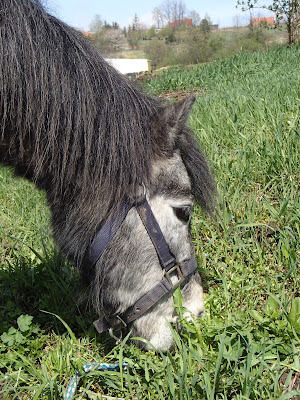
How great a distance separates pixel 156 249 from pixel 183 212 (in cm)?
22

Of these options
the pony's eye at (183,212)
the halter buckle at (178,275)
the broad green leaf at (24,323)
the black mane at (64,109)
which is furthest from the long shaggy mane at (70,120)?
the broad green leaf at (24,323)

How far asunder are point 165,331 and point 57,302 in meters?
1.14

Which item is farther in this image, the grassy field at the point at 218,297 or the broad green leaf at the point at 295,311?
the broad green leaf at the point at 295,311

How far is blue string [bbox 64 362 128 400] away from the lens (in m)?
1.96

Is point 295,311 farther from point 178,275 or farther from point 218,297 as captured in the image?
point 178,275

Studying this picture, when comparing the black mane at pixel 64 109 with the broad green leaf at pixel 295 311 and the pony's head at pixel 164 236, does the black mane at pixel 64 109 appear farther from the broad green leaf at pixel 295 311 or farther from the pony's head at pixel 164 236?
the broad green leaf at pixel 295 311

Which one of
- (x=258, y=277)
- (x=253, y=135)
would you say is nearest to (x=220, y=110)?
(x=253, y=135)

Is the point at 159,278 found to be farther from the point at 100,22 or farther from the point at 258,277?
the point at 100,22

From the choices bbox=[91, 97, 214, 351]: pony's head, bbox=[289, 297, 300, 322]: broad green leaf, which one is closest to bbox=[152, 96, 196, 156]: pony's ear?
bbox=[91, 97, 214, 351]: pony's head

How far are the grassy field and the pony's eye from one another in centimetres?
38

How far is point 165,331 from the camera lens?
1.96m

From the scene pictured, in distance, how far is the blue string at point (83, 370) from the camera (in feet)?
6.44

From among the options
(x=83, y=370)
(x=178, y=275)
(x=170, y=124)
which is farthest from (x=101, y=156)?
(x=83, y=370)

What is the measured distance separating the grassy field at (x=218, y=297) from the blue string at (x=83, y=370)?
0.04 m
